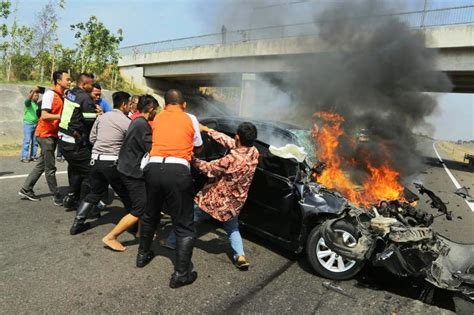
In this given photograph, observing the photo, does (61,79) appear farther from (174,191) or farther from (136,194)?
(174,191)

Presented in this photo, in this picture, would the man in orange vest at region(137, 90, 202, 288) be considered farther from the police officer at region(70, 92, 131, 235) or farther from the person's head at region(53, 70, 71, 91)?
the person's head at region(53, 70, 71, 91)

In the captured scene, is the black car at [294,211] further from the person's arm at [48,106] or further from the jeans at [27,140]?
the jeans at [27,140]

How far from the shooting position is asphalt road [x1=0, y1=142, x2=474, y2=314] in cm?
332

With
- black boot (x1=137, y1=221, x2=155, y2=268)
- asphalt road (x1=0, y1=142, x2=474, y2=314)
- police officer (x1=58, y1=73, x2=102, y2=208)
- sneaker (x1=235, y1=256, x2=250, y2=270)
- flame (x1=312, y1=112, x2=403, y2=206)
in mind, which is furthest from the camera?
police officer (x1=58, y1=73, x2=102, y2=208)

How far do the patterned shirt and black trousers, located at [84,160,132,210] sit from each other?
1080mm

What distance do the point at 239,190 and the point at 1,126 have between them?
41.2ft

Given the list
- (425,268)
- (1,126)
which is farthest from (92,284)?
(1,126)

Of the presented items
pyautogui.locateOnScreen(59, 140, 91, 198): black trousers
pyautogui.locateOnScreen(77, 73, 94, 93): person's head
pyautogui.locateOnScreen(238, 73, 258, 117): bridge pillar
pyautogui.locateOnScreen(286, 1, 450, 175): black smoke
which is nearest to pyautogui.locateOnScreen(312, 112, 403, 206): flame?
pyautogui.locateOnScreen(286, 1, 450, 175): black smoke

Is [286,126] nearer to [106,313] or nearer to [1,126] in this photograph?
[106,313]

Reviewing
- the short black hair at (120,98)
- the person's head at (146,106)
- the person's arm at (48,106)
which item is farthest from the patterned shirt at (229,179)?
the person's arm at (48,106)

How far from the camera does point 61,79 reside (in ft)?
18.5

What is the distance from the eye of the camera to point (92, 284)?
3.58 metres

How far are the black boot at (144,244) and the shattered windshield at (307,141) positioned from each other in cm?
274

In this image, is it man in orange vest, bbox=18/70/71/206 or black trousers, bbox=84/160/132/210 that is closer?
black trousers, bbox=84/160/132/210
